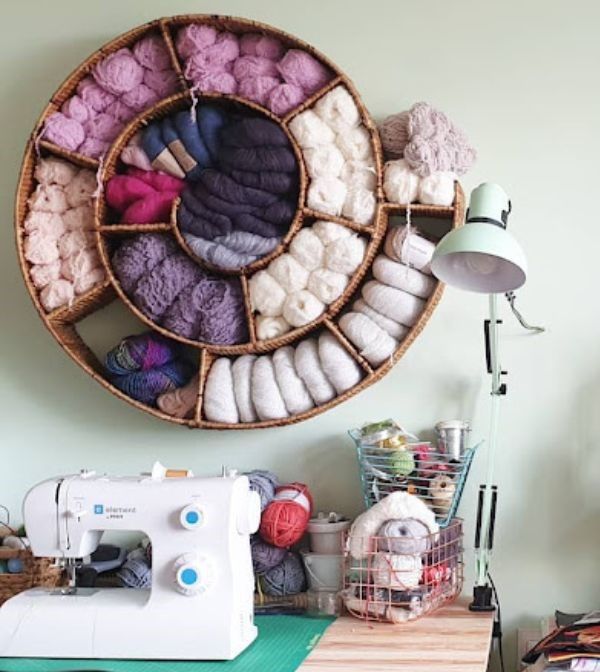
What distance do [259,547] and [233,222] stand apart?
617mm

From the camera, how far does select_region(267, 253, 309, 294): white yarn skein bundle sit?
6.59 feet

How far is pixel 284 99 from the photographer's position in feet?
6.70

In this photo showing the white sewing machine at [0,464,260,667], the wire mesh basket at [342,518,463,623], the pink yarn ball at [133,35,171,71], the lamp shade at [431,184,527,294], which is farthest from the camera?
the pink yarn ball at [133,35,171,71]

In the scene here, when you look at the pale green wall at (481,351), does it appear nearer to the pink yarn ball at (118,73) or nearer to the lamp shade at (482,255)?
the pink yarn ball at (118,73)

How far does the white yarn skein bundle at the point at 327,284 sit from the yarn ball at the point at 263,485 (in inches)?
14.1

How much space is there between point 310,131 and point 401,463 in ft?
2.14

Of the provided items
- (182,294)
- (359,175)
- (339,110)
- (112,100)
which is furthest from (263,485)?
(112,100)

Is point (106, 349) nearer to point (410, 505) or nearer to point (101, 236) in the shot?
point (101, 236)

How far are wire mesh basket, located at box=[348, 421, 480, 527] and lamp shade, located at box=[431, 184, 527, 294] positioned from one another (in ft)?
1.29

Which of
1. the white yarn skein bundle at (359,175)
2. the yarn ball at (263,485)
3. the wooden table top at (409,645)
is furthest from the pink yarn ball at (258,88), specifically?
the wooden table top at (409,645)

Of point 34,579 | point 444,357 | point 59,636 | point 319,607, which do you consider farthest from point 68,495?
point 444,357

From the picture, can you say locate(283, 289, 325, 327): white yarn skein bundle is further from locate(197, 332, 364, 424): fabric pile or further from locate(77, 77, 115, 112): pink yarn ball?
locate(77, 77, 115, 112): pink yarn ball

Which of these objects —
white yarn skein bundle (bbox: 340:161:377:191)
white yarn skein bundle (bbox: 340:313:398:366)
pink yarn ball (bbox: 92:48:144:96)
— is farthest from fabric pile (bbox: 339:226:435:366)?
pink yarn ball (bbox: 92:48:144:96)

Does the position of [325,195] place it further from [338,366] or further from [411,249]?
[338,366]
